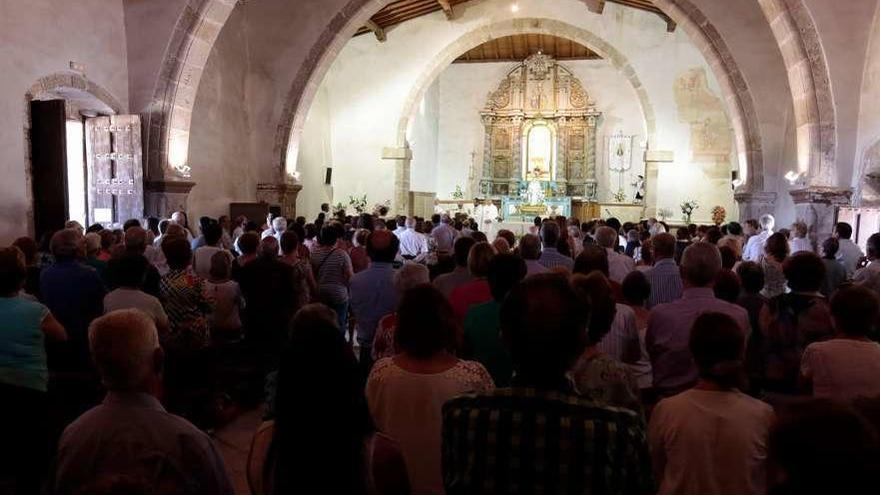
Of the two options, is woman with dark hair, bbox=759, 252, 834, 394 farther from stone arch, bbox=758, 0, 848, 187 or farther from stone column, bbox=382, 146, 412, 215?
stone column, bbox=382, 146, 412, 215

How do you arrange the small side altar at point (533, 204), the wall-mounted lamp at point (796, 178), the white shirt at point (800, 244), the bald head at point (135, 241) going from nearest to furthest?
the bald head at point (135, 241) < the white shirt at point (800, 244) < the wall-mounted lamp at point (796, 178) < the small side altar at point (533, 204)

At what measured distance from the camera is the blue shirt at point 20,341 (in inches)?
125

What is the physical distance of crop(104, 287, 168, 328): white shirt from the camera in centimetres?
365

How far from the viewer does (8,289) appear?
3.23 metres

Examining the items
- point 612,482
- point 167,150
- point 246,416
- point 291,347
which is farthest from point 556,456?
point 167,150

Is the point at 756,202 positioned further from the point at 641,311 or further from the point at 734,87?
the point at 641,311

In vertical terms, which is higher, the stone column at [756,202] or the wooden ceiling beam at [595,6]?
the wooden ceiling beam at [595,6]

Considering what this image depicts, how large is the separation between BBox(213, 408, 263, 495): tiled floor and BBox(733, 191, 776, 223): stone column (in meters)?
10.8

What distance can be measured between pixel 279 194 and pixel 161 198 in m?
3.52

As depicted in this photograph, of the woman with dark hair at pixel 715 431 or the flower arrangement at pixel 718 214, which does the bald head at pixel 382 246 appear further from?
the flower arrangement at pixel 718 214

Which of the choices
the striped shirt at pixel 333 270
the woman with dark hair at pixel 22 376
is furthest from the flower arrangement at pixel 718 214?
the woman with dark hair at pixel 22 376

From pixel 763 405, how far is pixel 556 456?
1.02 metres

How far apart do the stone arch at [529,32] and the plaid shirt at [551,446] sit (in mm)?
17684

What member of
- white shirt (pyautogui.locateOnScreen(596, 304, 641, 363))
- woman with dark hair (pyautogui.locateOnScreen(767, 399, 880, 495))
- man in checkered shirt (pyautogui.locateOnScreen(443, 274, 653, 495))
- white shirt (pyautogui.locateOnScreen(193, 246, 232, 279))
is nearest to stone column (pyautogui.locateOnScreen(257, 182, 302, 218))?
white shirt (pyautogui.locateOnScreen(193, 246, 232, 279))
